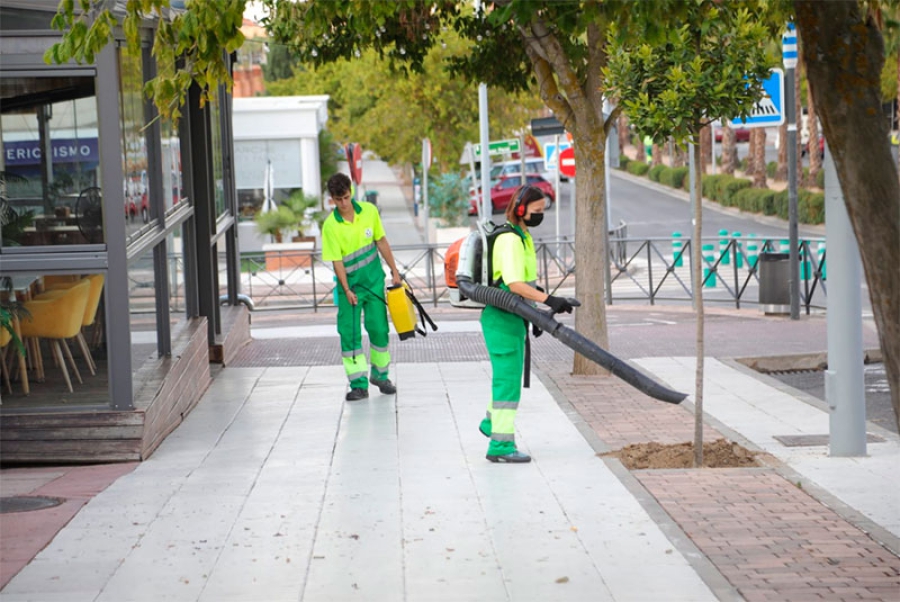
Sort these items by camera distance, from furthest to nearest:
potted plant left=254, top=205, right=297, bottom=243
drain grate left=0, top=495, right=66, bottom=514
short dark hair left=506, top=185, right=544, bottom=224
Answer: potted plant left=254, top=205, right=297, bottom=243
short dark hair left=506, top=185, right=544, bottom=224
drain grate left=0, top=495, right=66, bottom=514

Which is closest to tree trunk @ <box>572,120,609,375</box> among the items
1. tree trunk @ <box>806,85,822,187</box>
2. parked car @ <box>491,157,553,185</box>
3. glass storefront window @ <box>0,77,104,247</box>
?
glass storefront window @ <box>0,77,104,247</box>

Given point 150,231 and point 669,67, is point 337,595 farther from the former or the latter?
point 150,231

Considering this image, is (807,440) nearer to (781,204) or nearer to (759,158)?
(781,204)

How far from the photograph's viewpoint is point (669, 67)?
8.52m

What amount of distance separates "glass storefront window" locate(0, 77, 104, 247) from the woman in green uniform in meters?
2.67

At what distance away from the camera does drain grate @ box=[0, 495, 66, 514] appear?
7.46 m

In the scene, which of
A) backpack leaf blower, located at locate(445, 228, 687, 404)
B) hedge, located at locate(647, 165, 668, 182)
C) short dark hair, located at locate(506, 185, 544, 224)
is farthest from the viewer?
hedge, located at locate(647, 165, 668, 182)

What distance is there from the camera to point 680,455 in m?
8.46

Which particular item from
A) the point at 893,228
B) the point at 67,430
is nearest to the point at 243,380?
the point at 67,430

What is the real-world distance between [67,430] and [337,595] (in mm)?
3688

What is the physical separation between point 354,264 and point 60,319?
252cm

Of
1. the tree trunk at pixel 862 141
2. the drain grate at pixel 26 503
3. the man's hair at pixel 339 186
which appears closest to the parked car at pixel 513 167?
the man's hair at pixel 339 186

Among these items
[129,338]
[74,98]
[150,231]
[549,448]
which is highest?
[74,98]

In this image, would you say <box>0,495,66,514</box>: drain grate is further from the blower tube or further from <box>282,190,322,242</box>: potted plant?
<box>282,190,322,242</box>: potted plant
